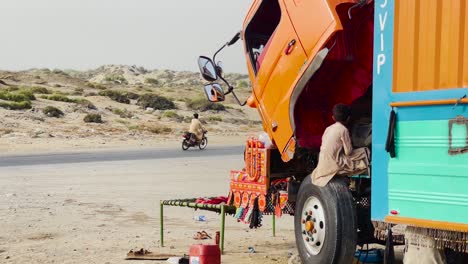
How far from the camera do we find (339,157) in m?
7.62

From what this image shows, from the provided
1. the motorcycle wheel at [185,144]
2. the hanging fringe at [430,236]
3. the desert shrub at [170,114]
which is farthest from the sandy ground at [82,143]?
the hanging fringe at [430,236]

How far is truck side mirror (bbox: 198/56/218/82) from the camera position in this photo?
Answer: 966cm

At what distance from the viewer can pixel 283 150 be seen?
28.0 ft

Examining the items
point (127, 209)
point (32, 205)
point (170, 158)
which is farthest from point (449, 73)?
point (170, 158)

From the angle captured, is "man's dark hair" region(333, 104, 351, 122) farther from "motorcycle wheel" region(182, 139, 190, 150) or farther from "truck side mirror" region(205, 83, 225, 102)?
"motorcycle wheel" region(182, 139, 190, 150)

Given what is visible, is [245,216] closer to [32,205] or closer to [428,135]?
[428,135]

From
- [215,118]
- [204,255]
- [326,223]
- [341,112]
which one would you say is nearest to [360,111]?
[341,112]

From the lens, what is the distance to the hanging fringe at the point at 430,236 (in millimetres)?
6031

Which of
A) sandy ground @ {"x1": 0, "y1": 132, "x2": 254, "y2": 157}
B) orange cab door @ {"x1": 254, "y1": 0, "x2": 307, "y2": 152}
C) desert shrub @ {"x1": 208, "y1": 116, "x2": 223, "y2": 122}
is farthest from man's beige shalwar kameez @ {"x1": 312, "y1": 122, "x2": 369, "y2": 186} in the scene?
desert shrub @ {"x1": 208, "y1": 116, "x2": 223, "y2": 122}

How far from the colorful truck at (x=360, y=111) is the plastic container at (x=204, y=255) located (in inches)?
33.7

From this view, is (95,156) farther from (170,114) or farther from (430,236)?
(170,114)

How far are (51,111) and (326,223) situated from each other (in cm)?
3823

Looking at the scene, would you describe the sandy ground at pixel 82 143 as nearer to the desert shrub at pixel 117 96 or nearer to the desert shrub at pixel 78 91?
the desert shrub at pixel 117 96

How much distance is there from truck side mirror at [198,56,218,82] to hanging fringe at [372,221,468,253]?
354cm
